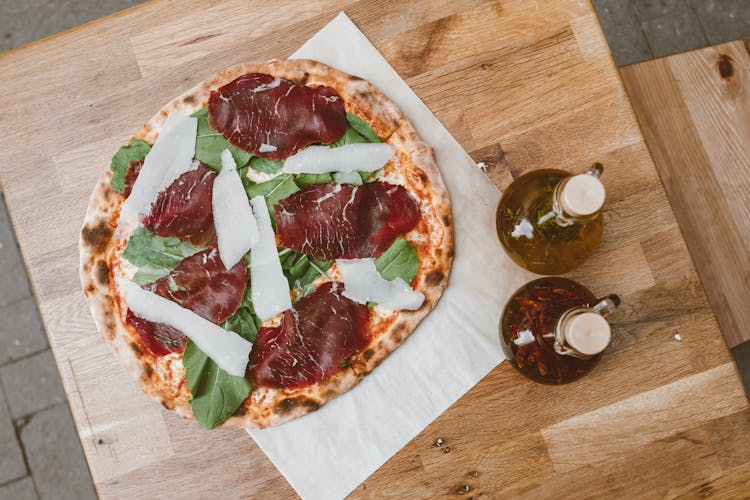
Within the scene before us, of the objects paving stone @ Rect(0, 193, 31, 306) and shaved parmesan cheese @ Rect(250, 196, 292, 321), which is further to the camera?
paving stone @ Rect(0, 193, 31, 306)

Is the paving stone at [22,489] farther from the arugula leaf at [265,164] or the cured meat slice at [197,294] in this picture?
the arugula leaf at [265,164]

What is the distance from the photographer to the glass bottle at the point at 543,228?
1.01m

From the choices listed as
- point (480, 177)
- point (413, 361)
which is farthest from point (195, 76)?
point (413, 361)

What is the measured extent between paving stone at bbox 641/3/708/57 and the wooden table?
2.98 ft

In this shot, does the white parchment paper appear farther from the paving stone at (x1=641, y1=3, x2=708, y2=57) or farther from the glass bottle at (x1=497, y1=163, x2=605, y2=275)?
the paving stone at (x1=641, y1=3, x2=708, y2=57)

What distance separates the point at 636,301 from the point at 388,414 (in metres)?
0.57

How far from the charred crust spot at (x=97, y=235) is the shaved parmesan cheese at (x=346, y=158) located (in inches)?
17.1

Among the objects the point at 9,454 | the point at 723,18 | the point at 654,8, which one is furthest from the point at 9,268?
the point at 723,18

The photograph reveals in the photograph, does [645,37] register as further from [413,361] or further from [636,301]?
[413,361]

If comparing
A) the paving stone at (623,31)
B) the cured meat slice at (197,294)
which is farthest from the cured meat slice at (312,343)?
the paving stone at (623,31)

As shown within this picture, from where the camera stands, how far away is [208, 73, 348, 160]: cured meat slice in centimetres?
121

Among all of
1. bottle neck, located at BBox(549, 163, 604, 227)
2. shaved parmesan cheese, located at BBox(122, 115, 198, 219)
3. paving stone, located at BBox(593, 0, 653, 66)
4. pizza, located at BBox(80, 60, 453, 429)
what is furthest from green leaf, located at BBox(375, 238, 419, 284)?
paving stone, located at BBox(593, 0, 653, 66)

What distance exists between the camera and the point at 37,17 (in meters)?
1.96

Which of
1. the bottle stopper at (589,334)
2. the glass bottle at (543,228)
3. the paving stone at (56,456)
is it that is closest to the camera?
the bottle stopper at (589,334)
